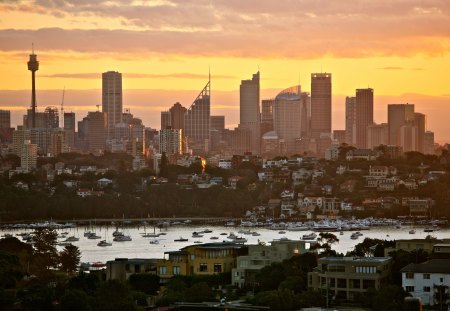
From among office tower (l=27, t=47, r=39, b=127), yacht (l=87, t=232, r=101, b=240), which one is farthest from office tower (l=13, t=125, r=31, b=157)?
yacht (l=87, t=232, r=101, b=240)

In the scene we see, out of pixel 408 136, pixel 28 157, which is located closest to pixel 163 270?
pixel 28 157

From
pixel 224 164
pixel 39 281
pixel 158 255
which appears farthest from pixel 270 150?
pixel 39 281

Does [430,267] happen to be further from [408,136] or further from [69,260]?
[408,136]

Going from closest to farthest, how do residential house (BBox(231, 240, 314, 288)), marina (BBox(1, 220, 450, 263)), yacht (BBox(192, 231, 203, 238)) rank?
residential house (BBox(231, 240, 314, 288)) < marina (BBox(1, 220, 450, 263)) < yacht (BBox(192, 231, 203, 238))

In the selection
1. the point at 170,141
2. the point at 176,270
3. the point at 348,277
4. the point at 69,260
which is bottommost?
the point at 69,260

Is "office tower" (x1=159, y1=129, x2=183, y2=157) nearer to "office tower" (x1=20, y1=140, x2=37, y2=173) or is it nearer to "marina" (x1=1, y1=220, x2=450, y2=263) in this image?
"office tower" (x1=20, y1=140, x2=37, y2=173)

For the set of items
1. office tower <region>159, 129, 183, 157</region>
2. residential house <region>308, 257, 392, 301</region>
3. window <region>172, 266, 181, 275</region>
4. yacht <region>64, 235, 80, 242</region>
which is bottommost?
yacht <region>64, 235, 80, 242</region>

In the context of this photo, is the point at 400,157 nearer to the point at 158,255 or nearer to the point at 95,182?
the point at 95,182

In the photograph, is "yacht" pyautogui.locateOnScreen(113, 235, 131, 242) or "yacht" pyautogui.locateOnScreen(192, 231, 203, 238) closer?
"yacht" pyautogui.locateOnScreen(113, 235, 131, 242)

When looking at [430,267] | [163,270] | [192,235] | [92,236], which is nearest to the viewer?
[430,267]
